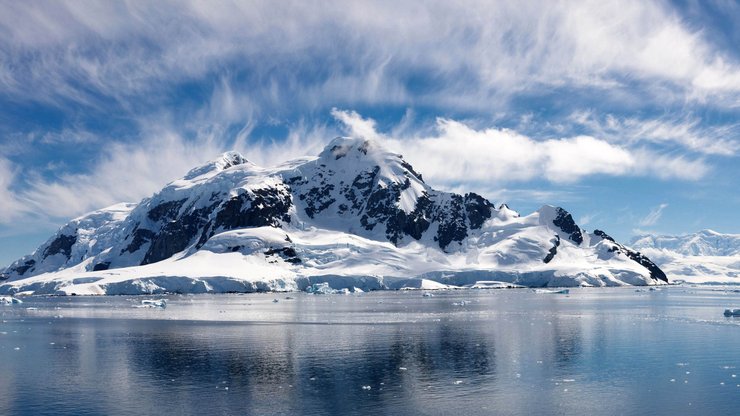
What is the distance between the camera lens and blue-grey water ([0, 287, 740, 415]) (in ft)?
113

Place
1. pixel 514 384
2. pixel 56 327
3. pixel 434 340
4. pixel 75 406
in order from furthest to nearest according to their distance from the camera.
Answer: pixel 56 327 → pixel 434 340 → pixel 514 384 → pixel 75 406

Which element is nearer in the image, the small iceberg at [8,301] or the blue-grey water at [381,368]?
the blue-grey water at [381,368]

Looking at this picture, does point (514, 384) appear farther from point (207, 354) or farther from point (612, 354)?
point (207, 354)

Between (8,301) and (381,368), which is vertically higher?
(8,301)

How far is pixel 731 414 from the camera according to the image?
104ft

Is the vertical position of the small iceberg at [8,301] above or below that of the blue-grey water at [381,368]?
above

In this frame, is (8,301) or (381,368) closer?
(381,368)

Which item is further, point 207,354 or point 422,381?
point 207,354

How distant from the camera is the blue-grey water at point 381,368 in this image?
34406 mm

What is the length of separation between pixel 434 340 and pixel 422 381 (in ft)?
70.0

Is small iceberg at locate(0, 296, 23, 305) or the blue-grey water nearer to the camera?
the blue-grey water

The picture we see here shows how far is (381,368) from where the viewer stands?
45.6 m

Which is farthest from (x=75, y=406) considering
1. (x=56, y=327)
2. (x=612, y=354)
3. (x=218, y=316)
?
(x=218, y=316)

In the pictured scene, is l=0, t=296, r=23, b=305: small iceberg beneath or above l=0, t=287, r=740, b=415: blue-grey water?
above
